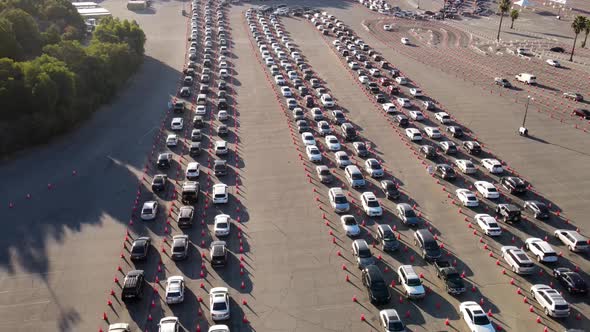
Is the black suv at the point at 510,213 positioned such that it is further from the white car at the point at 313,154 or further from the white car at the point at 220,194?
the white car at the point at 220,194

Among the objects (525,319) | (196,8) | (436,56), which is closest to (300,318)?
(525,319)

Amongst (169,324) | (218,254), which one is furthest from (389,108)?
(169,324)

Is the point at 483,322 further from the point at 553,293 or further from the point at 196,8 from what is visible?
the point at 196,8

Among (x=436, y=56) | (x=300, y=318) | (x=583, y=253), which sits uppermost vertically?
(x=436, y=56)

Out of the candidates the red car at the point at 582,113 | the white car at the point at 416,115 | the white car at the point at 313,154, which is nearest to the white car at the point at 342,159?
the white car at the point at 313,154

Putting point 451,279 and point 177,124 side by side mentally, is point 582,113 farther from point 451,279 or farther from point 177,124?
point 177,124
